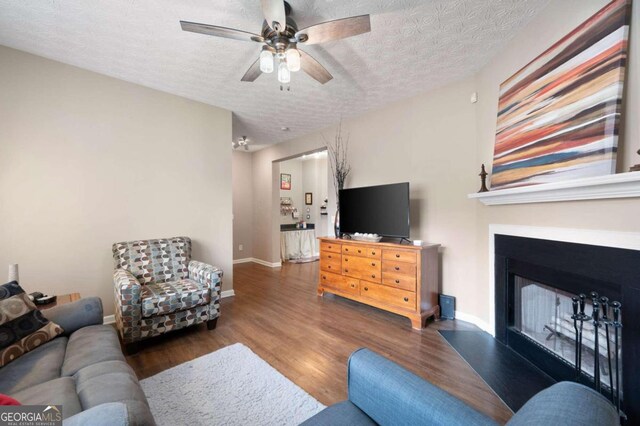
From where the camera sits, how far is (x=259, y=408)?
5.51 ft

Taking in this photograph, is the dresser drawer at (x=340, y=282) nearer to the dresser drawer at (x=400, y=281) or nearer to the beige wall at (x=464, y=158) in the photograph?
the dresser drawer at (x=400, y=281)

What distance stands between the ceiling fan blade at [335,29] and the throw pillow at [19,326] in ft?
8.13

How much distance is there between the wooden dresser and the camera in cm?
284

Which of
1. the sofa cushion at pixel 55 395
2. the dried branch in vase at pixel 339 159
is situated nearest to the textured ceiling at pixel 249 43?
the dried branch in vase at pixel 339 159

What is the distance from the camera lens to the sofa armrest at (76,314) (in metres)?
1.76

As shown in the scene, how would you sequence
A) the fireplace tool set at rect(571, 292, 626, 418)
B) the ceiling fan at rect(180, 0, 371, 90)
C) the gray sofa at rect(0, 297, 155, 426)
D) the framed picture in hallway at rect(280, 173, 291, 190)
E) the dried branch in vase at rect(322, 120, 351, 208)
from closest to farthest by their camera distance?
1. the gray sofa at rect(0, 297, 155, 426)
2. the fireplace tool set at rect(571, 292, 626, 418)
3. the ceiling fan at rect(180, 0, 371, 90)
4. the dried branch in vase at rect(322, 120, 351, 208)
5. the framed picture in hallway at rect(280, 173, 291, 190)

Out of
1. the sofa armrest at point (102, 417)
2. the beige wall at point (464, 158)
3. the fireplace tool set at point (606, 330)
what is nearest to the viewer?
the sofa armrest at point (102, 417)

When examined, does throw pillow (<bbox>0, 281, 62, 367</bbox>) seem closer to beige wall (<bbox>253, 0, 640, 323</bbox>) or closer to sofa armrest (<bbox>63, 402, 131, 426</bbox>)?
sofa armrest (<bbox>63, 402, 131, 426</bbox>)

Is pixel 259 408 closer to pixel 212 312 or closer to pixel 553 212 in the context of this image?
pixel 212 312

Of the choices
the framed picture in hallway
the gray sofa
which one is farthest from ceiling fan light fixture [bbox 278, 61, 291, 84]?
the framed picture in hallway

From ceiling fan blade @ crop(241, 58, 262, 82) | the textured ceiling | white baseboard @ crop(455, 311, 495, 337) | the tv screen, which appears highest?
the textured ceiling

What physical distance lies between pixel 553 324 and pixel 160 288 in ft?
11.4

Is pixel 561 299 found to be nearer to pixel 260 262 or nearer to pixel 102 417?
pixel 102 417

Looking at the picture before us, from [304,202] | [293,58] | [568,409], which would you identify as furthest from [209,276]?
[304,202]
